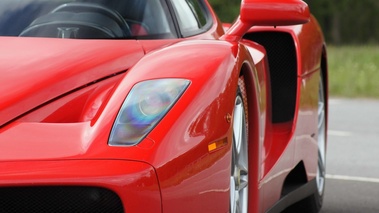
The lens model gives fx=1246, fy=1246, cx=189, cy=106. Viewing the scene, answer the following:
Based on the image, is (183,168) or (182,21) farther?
(182,21)

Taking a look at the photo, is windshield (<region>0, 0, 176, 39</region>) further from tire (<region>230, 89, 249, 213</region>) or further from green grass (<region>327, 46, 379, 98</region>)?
green grass (<region>327, 46, 379, 98</region>)

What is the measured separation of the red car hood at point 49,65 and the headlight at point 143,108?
0.32 m

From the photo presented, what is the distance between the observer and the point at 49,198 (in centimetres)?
368

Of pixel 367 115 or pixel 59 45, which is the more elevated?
pixel 59 45

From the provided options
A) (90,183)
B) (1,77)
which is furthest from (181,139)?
(1,77)

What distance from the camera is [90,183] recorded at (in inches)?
143

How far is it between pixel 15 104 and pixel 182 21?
1352mm

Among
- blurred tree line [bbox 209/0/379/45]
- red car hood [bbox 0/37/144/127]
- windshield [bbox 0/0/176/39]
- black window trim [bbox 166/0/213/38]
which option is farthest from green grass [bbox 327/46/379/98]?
blurred tree line [bbox 209/0/379/45]

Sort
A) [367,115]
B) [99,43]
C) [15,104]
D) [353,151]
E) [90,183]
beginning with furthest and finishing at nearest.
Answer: [367,115]
[353,151]
[99,43]
[15,104]
[90,183]

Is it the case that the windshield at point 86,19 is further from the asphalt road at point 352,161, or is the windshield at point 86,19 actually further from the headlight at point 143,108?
the asphalt road at point 352,161

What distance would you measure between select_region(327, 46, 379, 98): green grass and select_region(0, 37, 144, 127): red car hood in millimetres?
12839

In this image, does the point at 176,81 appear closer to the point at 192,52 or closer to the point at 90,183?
the point at 192,52

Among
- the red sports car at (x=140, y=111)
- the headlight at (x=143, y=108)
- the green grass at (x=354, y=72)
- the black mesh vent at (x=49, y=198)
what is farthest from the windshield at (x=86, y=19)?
the green grass at (x=354, y=72)

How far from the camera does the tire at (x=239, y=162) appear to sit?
4473mm
